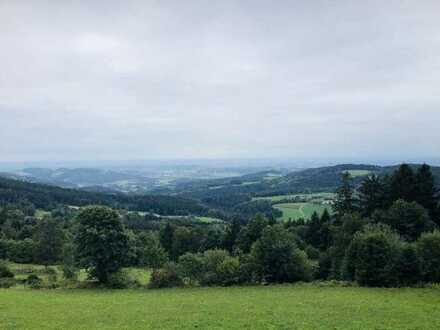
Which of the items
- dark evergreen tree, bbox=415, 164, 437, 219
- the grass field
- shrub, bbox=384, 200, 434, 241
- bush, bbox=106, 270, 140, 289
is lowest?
the grass field

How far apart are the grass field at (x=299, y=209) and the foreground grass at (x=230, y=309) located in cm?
10268

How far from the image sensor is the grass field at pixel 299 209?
145 m

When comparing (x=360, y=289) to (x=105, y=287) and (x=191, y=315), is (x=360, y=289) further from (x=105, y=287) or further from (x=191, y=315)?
(x=105, y=287)

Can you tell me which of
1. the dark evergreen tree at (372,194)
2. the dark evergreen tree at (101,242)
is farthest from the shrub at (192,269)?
the dark evergreen tree at (372,194)

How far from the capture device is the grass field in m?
145

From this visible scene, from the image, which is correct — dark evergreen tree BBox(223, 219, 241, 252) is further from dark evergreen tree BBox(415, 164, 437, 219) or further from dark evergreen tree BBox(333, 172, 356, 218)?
dark evergreen tree BBox(415, 164, 437, 219)

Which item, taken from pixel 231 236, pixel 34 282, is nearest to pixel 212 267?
pixel 34 282

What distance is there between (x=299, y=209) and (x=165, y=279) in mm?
117164

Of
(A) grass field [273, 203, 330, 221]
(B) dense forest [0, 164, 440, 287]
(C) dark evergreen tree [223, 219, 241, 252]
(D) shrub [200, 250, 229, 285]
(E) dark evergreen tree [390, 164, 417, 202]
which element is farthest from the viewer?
(A) grass field [273, 203, 330, 221]

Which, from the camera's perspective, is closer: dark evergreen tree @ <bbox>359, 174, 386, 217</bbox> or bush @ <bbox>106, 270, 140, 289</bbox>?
bush @ <bbox>106, 270, 140, 289</bbox>

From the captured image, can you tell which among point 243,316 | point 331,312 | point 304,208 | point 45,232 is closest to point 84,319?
point 243,316

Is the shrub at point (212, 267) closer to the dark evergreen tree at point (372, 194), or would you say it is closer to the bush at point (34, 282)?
the bush at point (34, 282)

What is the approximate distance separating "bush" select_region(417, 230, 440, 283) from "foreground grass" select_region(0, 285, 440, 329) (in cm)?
445

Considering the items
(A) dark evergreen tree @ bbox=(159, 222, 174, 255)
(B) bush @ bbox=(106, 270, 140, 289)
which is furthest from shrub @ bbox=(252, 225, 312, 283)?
(A) dark evergreen tree @ bbox=(159, 222, 174, 255)
